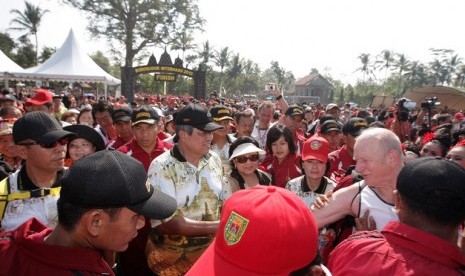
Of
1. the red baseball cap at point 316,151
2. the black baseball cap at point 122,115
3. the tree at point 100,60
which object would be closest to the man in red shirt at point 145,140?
the black baseball cap at point 122,115

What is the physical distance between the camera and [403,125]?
23.4 feet

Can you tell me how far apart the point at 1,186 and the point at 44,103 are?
13.3ft

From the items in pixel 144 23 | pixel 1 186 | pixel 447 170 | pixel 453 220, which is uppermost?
pixel 144 23

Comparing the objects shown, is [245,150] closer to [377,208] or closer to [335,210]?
[335,210]

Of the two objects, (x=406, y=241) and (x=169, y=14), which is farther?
(x=169, y=14)

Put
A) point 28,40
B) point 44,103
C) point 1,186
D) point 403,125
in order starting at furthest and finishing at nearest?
point 28,40
point 403,125
point 44,103
point 1,186

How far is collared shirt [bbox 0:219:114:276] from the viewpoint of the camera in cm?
133

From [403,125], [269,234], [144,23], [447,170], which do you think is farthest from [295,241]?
[144,23]

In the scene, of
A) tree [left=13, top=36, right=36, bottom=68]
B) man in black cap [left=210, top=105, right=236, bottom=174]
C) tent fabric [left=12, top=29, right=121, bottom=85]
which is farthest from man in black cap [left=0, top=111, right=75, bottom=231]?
tree [left=13, top=36, right=36, bottom=68]

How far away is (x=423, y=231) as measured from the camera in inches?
58.7

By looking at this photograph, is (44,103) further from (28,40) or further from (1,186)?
(28,40)

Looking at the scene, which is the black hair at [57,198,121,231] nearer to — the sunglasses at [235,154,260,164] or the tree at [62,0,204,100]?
the sunglasses at [235,154,260,164]

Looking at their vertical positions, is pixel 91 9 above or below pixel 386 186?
above

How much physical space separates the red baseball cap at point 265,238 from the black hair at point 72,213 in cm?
50
